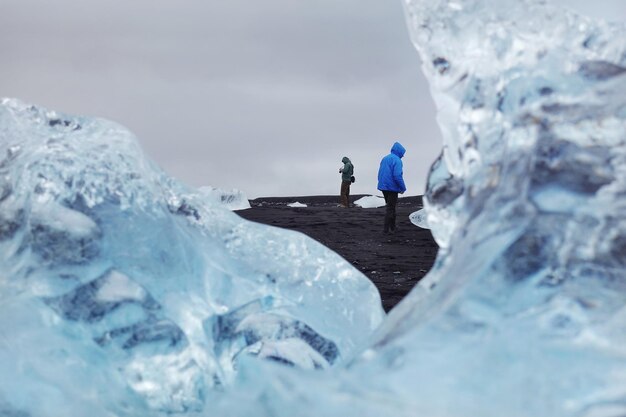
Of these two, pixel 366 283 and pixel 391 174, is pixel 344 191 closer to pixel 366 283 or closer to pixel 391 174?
pixel 391 174

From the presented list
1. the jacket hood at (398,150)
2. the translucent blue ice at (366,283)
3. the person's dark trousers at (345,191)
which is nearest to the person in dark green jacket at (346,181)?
the person's dark trousers at (345,191)

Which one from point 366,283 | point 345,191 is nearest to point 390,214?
point 345,191

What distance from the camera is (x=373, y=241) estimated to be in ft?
40.0

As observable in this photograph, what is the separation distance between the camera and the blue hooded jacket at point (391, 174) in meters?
13.0

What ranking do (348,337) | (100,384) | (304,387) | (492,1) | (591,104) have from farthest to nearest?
(348,337), (100,384), (492,1), (591,104), (304,387)

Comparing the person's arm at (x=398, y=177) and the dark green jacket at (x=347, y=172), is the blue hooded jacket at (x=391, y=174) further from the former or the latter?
the dark green jacket at (x=347, y=172)

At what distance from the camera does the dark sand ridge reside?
29.9ft

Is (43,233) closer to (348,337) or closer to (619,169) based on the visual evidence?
(348,337)

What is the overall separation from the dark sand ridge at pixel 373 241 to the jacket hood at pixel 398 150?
3.40 ft

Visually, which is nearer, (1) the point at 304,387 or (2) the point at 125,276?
(1) the point at 304,387

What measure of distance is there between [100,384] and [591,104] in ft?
5.68

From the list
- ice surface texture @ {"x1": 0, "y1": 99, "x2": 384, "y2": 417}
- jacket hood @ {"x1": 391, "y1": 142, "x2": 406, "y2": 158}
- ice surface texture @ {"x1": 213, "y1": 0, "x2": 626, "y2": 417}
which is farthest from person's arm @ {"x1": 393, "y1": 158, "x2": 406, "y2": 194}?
ice surface texture @ {"x1": 213, "y1": 0, "x2": 626, "y2": 417}

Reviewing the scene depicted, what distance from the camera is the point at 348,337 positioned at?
3.37m

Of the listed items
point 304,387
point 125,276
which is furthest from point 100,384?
point 304,387
